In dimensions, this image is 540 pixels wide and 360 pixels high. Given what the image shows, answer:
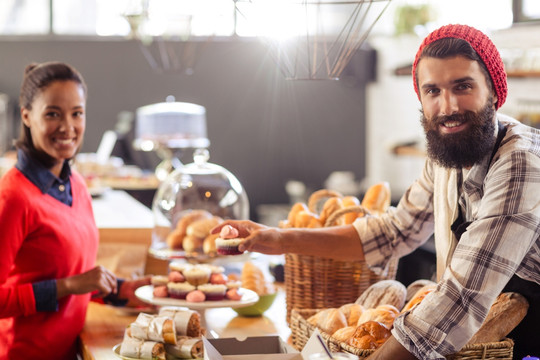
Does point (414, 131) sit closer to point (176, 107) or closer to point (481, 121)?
point (176, 107)

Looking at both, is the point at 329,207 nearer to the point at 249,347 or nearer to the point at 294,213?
the point at 294,213

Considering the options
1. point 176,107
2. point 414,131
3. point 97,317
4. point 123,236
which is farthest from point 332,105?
point 97,317

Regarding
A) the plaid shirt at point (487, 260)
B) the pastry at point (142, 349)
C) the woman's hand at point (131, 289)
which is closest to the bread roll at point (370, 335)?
the plaid shirt at point (487, 260)

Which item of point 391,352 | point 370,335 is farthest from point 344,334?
point 391,352

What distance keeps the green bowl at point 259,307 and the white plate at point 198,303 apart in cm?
10

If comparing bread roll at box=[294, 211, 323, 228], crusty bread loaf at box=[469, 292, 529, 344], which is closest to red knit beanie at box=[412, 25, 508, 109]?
crusty bread loaf at box=[469, 292, 529, 344]

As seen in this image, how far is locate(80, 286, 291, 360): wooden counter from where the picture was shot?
2.20 metres

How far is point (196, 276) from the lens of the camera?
226 centimetres

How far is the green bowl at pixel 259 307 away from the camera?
2.43 meters

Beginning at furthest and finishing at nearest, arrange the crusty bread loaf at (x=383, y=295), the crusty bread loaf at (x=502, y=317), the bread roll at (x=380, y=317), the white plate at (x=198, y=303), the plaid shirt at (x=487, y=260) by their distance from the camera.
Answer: the white plate at (x=198, y=303)
the crusty bread loaf at (x=383, y=295)
the bread roll at (x=380, y=317)
the crusty bread loaf at (x=502, y=317)
the plaid shirt at (x=487, y=260)

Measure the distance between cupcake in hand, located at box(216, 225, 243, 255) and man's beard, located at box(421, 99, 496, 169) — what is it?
598mm

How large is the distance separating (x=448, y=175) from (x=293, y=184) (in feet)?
25.2

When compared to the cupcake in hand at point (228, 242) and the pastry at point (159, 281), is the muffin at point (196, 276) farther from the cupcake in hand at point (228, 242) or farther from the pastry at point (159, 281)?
the cupcake in hand at point (228, 242)

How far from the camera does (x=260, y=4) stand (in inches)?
69.6
